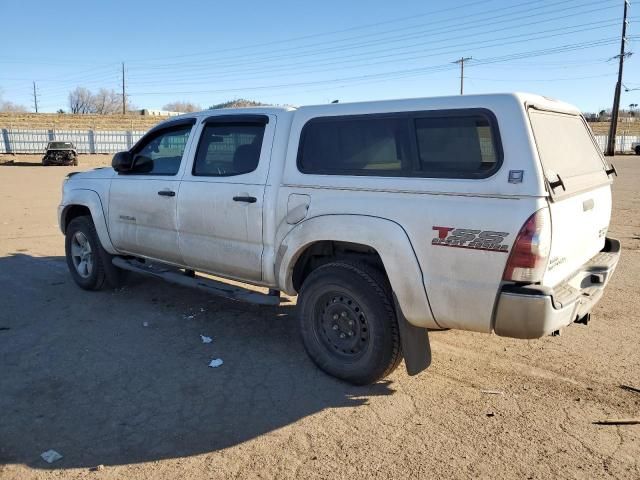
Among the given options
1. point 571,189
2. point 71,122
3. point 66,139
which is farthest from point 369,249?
point 71,122

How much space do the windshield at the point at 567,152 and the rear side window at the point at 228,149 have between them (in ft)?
7.35

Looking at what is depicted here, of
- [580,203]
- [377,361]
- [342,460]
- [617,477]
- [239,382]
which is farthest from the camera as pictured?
[239,382]

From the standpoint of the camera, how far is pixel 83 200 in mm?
6168

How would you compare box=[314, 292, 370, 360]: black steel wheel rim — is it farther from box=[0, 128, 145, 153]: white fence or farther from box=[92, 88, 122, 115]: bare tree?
box=[92, 88, 122, 115]: bare tree

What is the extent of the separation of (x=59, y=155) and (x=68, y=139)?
37.7 ft

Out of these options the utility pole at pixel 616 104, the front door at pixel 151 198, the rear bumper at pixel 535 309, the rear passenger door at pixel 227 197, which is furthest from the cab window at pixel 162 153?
the utility pole at pixel 616 104

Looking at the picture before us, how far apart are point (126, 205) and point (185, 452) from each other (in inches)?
128

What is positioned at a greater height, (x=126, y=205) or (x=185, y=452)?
(x=126, y=205)

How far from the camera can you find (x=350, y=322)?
4059mm

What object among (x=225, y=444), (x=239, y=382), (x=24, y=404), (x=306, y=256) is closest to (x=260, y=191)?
(x=306, y=256)

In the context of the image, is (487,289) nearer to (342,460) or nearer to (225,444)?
(342,460)

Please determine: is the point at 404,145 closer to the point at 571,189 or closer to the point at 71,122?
the point at 571,189

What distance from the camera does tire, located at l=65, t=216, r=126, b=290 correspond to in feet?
20.4

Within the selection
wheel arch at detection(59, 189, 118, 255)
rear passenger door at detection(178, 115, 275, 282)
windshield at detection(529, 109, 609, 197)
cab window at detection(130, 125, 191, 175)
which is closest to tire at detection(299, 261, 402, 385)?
rear passenger door at detection(178, 115, 275, 282)
